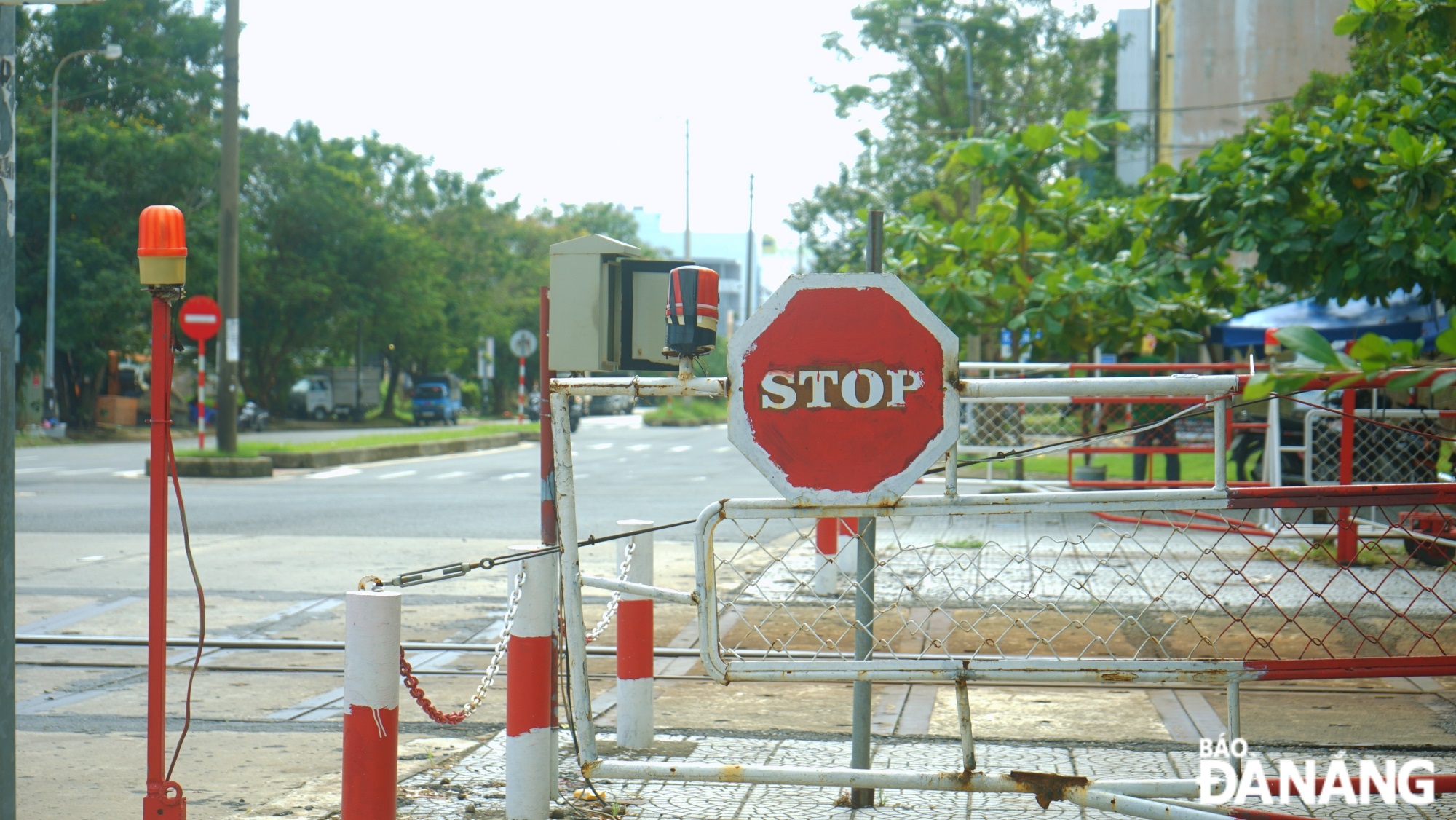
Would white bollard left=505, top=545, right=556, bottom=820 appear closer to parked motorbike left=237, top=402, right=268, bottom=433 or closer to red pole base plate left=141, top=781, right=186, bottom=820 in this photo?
red pole base plate left=141, top=781, right=186, bottom=820

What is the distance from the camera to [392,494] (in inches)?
656

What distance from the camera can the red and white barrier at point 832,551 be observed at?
776 centimetres

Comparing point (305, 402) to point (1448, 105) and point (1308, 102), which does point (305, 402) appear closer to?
point (1308, 102)

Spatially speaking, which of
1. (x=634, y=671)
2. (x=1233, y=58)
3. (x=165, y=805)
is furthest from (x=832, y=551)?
(x=1233, y=58)

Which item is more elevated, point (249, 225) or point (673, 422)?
point (249, 225)

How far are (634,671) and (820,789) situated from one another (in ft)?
2.56

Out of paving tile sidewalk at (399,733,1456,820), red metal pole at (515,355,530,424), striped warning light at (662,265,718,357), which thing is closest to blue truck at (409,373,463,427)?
red metal pole at (515,355,530,424)

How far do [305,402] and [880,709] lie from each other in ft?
156

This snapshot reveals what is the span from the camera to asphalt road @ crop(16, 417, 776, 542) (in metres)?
12.8

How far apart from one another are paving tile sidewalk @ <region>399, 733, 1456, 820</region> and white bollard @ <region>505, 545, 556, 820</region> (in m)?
0.19

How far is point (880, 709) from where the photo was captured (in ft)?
18.9

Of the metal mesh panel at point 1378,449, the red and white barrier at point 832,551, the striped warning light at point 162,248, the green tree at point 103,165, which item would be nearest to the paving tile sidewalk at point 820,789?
the striped warning light at point 162,248

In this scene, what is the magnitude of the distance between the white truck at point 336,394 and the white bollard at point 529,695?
47410mm

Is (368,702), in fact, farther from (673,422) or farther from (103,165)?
(673,422)
